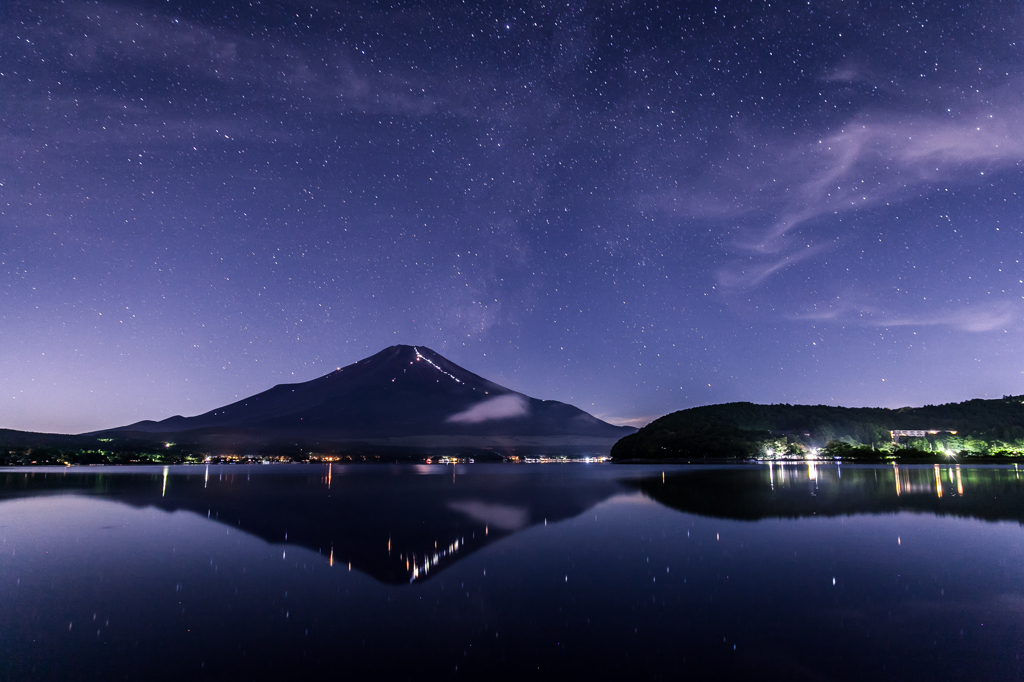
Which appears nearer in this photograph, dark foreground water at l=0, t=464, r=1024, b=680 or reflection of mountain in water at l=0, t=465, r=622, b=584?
dark foreground water at l=0, t=464, r=1024, b=680

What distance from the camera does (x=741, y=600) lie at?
13.8 metres

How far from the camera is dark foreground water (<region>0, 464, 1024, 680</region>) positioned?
32.3ft

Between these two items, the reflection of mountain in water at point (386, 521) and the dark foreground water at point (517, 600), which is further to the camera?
the reflection of mountain in water at point (386, 521)

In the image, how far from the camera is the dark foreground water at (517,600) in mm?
9836

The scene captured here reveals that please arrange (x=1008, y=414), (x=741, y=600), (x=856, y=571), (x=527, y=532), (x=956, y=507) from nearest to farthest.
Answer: (x=741, y=600) < (x=856, y=571) < (x=527, y=532) < (x=956, y=507) < (x=1008, y=414)

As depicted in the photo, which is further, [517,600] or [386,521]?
[386,521]

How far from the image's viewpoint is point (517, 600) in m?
13.9

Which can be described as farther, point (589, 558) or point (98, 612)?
point (589, 558)

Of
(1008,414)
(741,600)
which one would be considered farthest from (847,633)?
(1008,414)

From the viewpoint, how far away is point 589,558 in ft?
63.2

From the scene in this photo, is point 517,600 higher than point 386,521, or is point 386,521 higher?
point 517,600

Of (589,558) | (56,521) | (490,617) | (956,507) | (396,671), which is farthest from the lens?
(956,507)

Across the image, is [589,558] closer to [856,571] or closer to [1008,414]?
[856,571]

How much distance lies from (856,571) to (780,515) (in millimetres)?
14917
